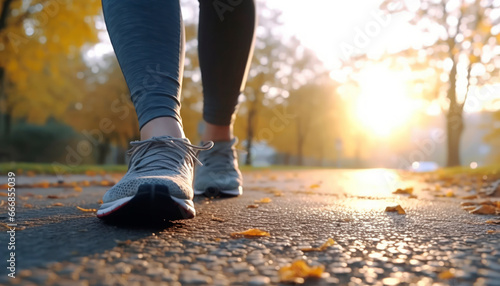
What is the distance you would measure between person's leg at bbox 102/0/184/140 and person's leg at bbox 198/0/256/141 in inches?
15.7

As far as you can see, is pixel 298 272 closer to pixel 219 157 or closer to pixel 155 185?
pixel 155 185

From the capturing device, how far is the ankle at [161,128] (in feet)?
4.62

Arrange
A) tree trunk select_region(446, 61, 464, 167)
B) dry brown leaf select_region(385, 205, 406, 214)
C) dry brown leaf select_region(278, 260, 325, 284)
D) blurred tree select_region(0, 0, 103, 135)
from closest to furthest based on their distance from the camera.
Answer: dry brown leaf select_region(278, 260, 325, 284), dry brown leaf select_region(385, 205, 406, 214), blurred tree select_region(0, 0, 103, 135), tree trunk select_region(446, 61, 464, 167)

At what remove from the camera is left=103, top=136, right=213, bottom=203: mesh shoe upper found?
1169 mm

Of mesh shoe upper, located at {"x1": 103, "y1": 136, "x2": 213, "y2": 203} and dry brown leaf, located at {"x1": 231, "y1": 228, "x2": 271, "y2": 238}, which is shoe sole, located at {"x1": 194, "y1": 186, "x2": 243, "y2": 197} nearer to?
mesh shoe upper, located at {"x1": 103, "y1": 136, "x2": 213, "y2": 203}

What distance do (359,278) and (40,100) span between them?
18.4m

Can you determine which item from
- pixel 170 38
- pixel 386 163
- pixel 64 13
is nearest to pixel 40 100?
pixel 64 13

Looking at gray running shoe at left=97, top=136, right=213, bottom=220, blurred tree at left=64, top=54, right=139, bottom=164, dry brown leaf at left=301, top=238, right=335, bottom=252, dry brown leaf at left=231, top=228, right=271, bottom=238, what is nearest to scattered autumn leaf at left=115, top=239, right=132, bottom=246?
gray running shoe at left=97, top=136, right=213, bottom=220

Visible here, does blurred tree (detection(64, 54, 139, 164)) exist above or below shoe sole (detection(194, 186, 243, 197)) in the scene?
above

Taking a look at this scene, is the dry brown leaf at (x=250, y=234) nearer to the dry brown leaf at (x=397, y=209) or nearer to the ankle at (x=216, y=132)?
the dry brown leaf at (x=397, y=209)

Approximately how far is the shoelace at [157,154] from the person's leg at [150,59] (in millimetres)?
47

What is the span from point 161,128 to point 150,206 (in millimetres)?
370

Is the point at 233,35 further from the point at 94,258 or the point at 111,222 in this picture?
the point at 94,258

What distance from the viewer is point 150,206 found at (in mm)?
1116
